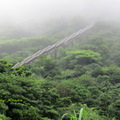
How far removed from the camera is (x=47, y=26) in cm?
5512

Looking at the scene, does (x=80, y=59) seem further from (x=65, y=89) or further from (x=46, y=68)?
(x=65, y=89)

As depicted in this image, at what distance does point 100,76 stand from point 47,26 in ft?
114

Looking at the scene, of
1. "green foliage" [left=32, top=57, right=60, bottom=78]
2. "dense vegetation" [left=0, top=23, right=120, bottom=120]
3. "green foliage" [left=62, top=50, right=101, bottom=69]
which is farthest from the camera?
"green foliage" [left=62, top=50, right=101, bottom=69]

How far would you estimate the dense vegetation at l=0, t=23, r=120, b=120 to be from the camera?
1154 centimetres

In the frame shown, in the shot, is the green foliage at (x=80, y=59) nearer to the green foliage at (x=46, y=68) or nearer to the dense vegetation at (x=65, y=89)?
the dense vegetation at (x=65, y=89)

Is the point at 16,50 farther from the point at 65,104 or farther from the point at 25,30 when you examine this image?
the point at 65,104

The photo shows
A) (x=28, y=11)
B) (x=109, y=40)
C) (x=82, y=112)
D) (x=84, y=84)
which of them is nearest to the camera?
(x=82, y=112)

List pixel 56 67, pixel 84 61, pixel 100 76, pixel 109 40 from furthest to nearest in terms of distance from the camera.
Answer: pixel 109 40 < pixel 84 61 < pixel 56 67 < pixel 100 76

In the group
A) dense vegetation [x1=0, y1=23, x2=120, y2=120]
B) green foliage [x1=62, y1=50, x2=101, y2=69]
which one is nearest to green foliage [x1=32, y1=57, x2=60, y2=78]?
dense vegetation [x1=0, y1=23, x2=120, y2=120]

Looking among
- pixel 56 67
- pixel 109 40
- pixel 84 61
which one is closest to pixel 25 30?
pixel 109 40

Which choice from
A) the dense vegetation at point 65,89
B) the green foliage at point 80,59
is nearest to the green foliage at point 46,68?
the dense vegetation at point 65,89

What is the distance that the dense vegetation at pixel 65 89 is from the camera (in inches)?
454

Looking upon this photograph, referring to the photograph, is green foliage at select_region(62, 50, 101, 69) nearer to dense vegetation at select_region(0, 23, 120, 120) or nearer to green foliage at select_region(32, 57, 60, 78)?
dense vegetation at select_region(0, 23, 120, 120)

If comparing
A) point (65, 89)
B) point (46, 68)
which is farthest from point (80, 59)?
point (65, 89)
